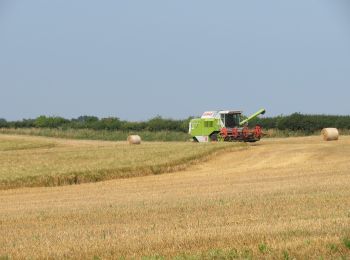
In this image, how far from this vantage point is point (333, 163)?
30953 millimetres

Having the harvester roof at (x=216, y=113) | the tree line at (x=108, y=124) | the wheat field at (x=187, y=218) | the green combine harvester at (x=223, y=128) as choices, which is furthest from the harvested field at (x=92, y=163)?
the tree line at (x=108, y=124)

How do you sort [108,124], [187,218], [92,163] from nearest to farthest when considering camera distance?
[187,218]
[92,163]
[108,124]

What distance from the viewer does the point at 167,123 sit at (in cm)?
7144

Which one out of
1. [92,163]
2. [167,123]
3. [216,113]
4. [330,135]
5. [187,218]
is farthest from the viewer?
[167,123]

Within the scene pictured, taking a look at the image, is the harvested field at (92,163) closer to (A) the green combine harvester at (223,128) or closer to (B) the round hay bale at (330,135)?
(A) the green combine harvester at (223,128)

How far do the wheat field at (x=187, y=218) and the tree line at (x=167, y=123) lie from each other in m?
33.3

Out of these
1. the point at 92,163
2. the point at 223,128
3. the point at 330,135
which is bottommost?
the point at 92,163

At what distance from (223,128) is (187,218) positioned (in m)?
30.4

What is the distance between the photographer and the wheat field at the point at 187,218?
9.15 metres

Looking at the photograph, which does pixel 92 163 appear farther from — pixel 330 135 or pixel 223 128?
pixel 330 135

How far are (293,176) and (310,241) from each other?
16.7m

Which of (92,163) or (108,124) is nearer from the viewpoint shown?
(92,163)

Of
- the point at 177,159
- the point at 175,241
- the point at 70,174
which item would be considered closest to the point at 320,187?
the point at 175,241

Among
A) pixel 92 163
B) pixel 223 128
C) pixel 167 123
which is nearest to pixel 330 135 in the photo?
pixel 223 128
